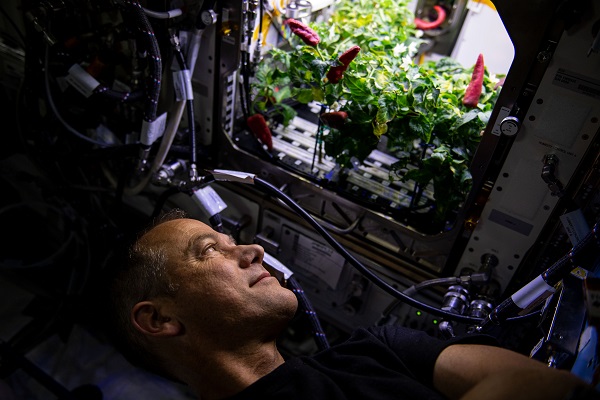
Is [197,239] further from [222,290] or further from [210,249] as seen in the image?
[222,290]

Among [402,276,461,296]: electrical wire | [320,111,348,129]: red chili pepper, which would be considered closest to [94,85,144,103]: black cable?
[320,111,348,129]: red chili pepper

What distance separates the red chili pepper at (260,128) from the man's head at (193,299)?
26.0 inches

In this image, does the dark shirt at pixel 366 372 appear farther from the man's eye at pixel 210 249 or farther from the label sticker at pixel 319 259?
the label sticker at pixel 319 259

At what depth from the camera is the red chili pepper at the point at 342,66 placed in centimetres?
181

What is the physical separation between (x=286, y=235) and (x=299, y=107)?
0.72 meters

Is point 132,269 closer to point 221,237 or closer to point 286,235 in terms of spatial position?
point 221,237

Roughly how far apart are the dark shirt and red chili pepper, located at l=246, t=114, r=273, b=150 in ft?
3.28

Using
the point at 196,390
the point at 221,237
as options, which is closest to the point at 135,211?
the point at 221,237

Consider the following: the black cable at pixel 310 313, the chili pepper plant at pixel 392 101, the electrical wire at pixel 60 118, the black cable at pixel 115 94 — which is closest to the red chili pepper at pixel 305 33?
the chili pepper plant at pixel 392 101

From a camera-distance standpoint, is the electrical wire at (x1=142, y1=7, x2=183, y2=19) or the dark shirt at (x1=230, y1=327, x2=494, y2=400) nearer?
the dark shirt at (x1=230, y1=327, x2=494, y2=400)

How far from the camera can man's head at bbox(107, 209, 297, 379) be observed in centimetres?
151

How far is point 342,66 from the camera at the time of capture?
1.84 m

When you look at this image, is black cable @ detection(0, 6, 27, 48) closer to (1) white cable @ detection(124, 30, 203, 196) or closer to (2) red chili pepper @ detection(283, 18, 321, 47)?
(1) white cable @ detection(124, 30, 203, 196)

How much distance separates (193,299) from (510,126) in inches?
45.2
